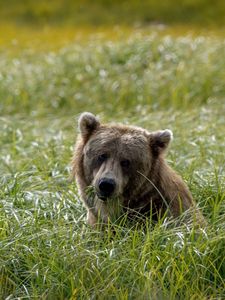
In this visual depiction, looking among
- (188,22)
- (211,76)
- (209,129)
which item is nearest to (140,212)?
(209,129)

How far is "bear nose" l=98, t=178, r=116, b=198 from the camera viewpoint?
6.18 metres

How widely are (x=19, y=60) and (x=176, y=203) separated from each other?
38.4 feet

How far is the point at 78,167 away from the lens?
668cm

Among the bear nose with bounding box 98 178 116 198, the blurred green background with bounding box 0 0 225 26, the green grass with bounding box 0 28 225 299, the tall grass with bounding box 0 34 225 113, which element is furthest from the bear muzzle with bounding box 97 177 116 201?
the blurred green background with bounding box 0 0 225 26

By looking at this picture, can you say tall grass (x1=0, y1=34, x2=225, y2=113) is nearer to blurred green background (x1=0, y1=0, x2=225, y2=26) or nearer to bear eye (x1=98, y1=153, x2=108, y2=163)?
bear eye (x1=98, y1=153, x2=108, y2=163)

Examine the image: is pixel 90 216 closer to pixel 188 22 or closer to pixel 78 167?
pixel 78 167

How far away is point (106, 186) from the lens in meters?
6.18

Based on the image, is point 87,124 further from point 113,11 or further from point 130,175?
point 113,11

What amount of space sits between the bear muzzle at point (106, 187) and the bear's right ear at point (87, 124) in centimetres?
66

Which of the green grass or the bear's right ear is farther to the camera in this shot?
the bear's right ear

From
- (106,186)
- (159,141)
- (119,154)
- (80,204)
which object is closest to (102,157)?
(119,154)

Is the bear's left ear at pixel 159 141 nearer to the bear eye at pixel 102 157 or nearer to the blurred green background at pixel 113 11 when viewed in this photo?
the bear eye at pixel 102 157

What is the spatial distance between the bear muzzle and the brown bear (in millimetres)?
53

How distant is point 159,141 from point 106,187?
715 millimetres
